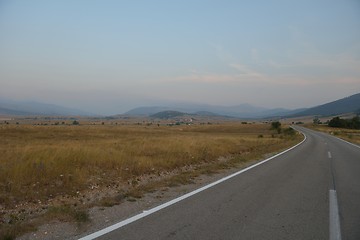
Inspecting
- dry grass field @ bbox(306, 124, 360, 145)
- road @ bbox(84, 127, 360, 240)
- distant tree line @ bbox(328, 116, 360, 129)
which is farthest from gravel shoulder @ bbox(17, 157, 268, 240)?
distant tree line @ bbox(328, 116, 360, 129)

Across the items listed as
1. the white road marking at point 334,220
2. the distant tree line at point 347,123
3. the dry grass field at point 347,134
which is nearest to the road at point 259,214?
the white road marking at point 334,220

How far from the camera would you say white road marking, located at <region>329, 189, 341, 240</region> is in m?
5.95

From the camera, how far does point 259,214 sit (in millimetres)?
7215

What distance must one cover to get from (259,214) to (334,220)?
138cm

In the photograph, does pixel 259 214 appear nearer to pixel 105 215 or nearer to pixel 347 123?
pixel 105 215

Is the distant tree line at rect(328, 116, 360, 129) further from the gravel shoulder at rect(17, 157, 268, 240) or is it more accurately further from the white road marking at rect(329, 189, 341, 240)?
the gravel shoulder at rect(17, 157, 268, 240)

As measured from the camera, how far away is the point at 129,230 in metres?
5.93

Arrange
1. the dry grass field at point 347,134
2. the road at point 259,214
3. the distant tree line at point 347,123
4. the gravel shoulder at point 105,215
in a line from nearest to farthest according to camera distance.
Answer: the gravel shoulder at point 105,215 < the road at point 259,214 < the dry grass field at point 347,134 < the distant tree line at point 347,123

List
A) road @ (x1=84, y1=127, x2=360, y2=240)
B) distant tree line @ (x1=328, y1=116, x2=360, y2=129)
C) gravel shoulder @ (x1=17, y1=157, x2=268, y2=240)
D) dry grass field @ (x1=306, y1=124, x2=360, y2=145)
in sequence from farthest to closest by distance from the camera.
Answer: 1. distant tree line @ (x1=328, y1=116, x2=360, y2=129)
2. dry grass field @ (x1=306, y1=124, x2=360, y2=145)
3. road @ (x1=84, y1=127, x2=360, y2=240)
4. gravel shoulder @ (x1=17, y1=157, x2=268, y2=240)

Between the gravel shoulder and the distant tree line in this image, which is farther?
the distant tree line

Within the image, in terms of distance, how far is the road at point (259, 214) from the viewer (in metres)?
5.91

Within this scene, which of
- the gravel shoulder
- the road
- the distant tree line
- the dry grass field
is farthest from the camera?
the distant tree line

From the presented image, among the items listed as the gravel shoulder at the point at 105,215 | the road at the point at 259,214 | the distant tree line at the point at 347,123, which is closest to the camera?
the gravel shoulder at the point at 105,215

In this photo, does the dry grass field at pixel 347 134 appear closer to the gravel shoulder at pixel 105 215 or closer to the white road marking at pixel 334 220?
the white road marking at pixel 334 220
